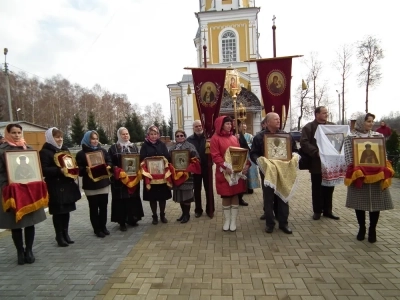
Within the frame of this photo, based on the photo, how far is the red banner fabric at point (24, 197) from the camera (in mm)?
3990

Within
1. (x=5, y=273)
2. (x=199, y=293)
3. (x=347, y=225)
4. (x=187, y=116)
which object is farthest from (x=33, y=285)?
(x=187, y=116)

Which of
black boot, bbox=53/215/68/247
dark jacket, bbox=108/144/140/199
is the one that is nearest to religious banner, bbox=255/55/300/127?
dark jacket, bbox=108/144/140/199

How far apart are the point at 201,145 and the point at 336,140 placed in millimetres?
2733

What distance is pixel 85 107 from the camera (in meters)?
53.2

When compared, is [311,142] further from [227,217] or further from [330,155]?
[227,217]

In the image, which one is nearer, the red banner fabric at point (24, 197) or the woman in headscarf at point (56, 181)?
the red banner fabric at point (24, 197)

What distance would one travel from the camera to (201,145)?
6.40m

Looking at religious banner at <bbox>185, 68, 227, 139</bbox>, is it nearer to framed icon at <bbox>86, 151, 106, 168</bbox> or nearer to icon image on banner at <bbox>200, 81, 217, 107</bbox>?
icon image on banner at <bbox>200, 81, 217, 107</bbox>

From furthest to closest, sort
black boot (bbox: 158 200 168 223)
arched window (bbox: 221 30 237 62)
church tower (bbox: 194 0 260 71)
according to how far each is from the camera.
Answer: arched window (bbox: 221 30 237 62) < church tower (bbox: 194 0 260 71) < black boot (bbox: 158 200 168 223)

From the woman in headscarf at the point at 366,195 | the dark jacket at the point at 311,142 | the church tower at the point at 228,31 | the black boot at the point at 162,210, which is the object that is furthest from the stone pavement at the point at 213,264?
the church tower at the point at 228,31

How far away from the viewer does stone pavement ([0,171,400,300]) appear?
10.8 feet

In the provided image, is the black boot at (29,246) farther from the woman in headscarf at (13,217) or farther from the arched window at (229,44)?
the arched window at (229,44)

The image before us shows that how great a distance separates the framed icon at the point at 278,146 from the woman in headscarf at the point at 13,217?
12.5 feet

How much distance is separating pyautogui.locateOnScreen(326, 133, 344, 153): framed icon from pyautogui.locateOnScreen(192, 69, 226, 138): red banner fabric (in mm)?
2347
